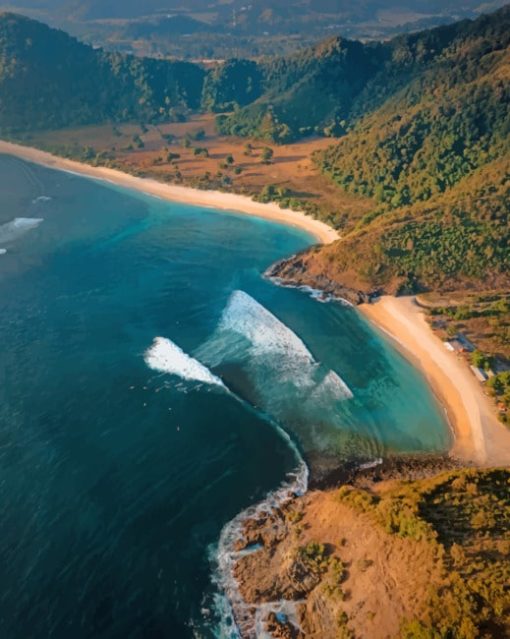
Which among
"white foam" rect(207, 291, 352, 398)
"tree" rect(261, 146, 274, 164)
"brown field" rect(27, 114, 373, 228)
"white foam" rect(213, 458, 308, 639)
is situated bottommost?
"white foam" rect(213, 458, 308, 639)

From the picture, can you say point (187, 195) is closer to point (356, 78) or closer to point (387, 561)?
point (356, 78)

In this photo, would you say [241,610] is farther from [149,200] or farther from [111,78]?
[111,78]

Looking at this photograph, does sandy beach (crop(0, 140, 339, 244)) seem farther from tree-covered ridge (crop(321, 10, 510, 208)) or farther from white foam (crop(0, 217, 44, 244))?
white foam (crop(0, 217, 44, 244))

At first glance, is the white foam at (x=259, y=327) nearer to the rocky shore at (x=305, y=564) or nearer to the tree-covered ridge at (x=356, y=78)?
the rocky shore at (x=305, y=564)

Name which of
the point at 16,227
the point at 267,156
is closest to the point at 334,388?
the point at 16,227

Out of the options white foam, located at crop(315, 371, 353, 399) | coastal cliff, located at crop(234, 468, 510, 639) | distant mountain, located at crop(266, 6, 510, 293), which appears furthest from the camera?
distant mountain, located at crop(266, 6, 510, 293)

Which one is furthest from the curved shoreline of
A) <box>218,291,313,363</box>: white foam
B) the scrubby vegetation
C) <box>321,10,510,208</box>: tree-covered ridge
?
<box>321,10,510,208</box>: tree-covered ridge

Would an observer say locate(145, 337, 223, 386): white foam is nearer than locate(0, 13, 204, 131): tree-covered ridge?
Yes

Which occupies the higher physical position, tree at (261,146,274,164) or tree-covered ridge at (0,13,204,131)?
tree-covered ridge at (0,13,204,131)
